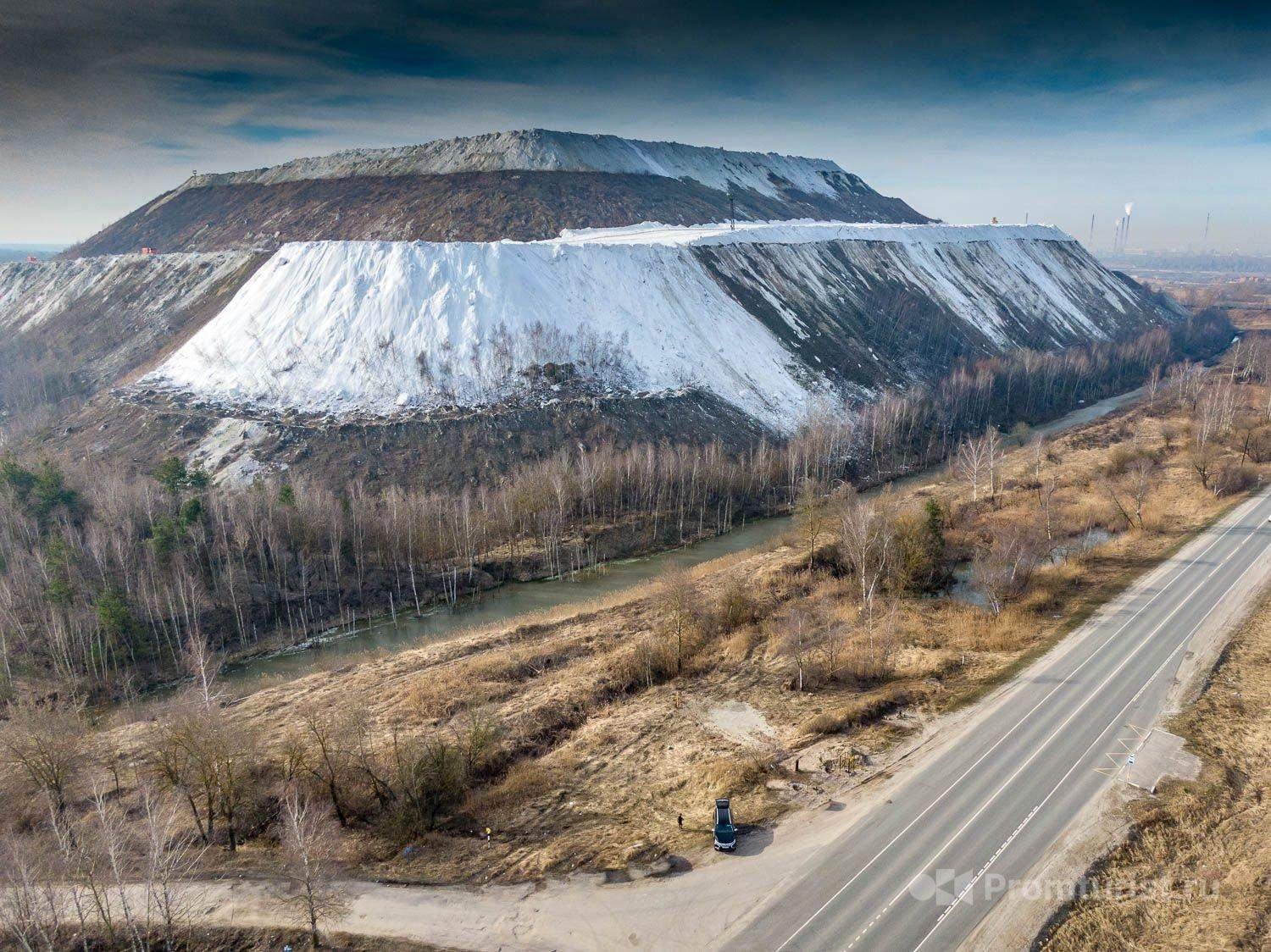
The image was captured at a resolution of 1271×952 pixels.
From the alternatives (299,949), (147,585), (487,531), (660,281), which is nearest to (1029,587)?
(487,531)

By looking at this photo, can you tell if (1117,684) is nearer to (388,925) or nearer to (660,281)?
(388,925)

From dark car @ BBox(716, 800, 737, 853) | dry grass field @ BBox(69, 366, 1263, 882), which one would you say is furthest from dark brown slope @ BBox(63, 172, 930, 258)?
dark car @ BBox(716, 800, 737, 853)

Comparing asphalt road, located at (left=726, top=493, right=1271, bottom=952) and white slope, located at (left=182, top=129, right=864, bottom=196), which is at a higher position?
white slope, located at (left=182, top=129, right=864, bottom=196)

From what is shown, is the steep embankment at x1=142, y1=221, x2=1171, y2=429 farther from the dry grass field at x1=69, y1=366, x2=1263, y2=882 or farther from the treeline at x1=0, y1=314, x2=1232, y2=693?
the dry grass field at x1=69, y1=366, x2=1263, y2=882

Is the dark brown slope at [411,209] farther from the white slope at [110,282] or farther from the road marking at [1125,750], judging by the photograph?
the road marking at [1125,750]

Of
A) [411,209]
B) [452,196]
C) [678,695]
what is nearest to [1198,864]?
[678,695]
